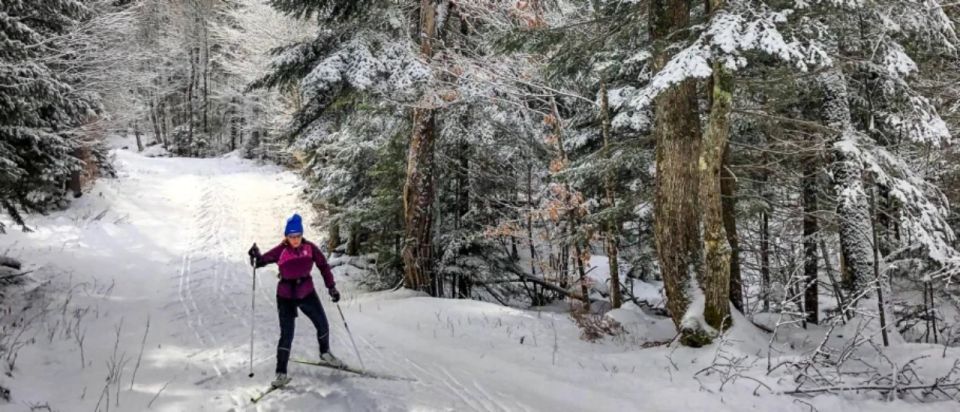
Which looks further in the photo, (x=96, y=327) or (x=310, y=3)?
(x=310, y=3)

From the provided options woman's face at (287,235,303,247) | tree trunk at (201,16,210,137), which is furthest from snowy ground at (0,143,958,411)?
tree trunk at (201,16,210,137)

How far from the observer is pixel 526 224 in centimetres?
1309

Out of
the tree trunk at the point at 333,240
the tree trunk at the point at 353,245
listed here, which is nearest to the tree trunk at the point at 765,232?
the tree trunk at the point at 353,245

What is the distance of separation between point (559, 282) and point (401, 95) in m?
6.80

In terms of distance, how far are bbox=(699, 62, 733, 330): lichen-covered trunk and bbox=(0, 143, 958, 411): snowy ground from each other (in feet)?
2.12

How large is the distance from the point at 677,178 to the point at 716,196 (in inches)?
26.5

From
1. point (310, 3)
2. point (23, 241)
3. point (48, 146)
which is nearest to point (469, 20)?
point (310, 3)

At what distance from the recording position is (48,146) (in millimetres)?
8875

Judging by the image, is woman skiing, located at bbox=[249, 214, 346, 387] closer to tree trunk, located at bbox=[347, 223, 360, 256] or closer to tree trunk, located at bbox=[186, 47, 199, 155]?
tree trunk, located at bbox=[347, 223, 360, 256]

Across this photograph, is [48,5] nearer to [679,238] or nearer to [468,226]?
[468,226]

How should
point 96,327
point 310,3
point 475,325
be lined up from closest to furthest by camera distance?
point 96,327 < point 475,325 < point 310,3

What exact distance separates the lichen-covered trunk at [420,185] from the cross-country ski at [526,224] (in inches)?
2.1

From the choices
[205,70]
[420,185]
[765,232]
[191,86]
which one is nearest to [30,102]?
[420,185]

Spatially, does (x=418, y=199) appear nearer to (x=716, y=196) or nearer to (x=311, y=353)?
(x=311, y=353)
